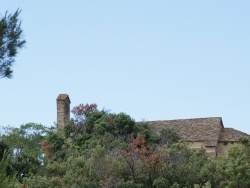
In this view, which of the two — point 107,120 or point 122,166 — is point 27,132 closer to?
point 107,120

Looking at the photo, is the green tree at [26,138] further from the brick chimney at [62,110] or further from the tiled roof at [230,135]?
the tiled roof at [230,135]

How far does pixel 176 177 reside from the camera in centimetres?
2964

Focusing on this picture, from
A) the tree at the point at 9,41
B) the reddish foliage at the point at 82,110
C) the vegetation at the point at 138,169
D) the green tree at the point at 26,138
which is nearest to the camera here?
the tree at the point at 9,41

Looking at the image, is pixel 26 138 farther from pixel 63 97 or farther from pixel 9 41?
pixel 9 41

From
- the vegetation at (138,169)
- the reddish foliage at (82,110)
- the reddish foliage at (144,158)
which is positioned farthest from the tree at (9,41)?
the reddish foliage at (82,110)

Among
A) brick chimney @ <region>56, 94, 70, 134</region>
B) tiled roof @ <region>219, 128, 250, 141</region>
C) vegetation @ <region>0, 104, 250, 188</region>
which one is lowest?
vegetation @ <region>0, 104, 250, 188</region>

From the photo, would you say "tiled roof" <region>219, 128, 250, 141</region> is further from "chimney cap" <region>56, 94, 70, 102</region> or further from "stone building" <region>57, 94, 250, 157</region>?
"chimney cap" <region>56, 94, 70, 102</region>

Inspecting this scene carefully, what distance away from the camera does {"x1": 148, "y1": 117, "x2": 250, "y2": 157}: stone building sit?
44.4m

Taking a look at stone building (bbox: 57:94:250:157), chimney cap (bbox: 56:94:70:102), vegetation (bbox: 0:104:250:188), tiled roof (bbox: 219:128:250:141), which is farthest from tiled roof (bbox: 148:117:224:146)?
vegetation (bbox: 0:104:250:188)

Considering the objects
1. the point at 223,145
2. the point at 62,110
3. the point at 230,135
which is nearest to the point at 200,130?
the point at 223,145

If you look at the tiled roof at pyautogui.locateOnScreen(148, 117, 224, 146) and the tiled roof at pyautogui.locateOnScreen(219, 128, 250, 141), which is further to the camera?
the tiled roof at pyautogui.locateOnScreen(219, 128, 250, 141)

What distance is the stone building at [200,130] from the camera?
146ft

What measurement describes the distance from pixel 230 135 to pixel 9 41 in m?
31.3

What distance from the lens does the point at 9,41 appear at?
1584 centimetres
